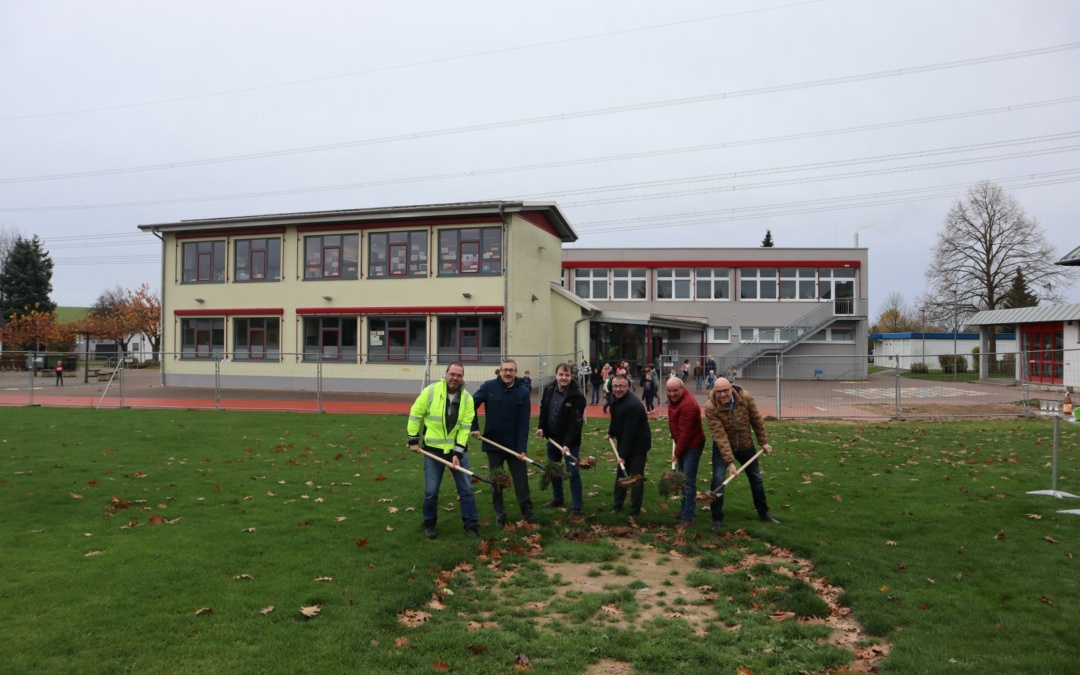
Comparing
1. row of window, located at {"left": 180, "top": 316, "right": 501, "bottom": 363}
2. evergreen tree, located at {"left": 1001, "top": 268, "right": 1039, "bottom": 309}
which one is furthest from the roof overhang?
evergreen tree, located at {"left": 1001, "top": 268, "right": 1039, "bottom": 309}

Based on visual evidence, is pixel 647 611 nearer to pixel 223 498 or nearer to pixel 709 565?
pixel 709 565

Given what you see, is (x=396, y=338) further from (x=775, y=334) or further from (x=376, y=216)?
(x=775, y=334)

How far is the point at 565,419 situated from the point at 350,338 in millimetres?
22376

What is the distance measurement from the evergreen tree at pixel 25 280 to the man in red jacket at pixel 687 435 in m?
64.4

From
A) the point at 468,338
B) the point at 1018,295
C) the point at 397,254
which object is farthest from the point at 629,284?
the point at 1018,295

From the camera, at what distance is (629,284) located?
4450cm

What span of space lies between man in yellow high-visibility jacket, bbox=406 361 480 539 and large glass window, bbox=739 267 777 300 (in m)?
38.1

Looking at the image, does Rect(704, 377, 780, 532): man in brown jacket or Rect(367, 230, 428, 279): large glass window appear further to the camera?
Rect(367, 230, 428, 279): large glass window

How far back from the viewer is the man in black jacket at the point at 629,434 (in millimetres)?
8453

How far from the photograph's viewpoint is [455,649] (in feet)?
15.8

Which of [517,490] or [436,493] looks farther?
[517,490]

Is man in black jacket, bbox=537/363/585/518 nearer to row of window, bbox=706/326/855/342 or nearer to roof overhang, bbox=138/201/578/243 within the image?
roof overhang, bbox=138/201/578/243

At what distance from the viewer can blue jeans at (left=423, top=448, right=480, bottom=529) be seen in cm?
757

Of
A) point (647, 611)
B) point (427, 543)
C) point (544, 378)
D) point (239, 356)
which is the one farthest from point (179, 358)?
point (647, 611)
